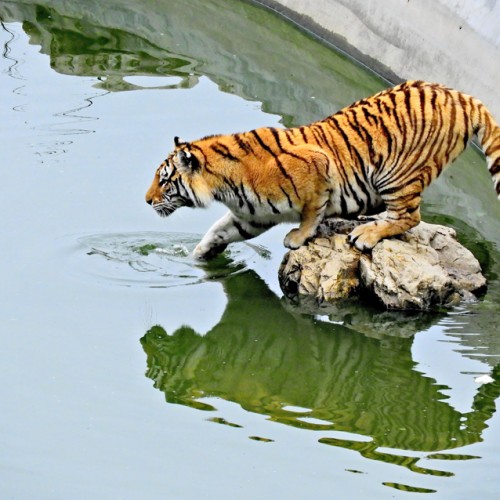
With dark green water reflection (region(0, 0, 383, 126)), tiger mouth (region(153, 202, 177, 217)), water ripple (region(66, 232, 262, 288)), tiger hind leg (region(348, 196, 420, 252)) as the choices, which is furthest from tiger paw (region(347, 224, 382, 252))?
dark green water reflection (region(0, 0, 383, 126))

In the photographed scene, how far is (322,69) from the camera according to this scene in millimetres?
11492

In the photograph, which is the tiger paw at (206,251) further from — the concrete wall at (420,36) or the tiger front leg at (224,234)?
the concrete wall at (420,36)

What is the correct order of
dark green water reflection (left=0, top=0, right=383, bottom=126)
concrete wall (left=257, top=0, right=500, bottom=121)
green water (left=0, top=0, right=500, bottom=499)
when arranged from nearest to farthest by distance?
1. green water (left=0, top=0, right=500, bottom=499)
2. concrete wall (left=257, top=0, right=500, bottom=121)
3. dark green water reflection (left=0, top=0, right=383, bottom=126)

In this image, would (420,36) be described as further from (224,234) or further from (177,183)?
(177,183)

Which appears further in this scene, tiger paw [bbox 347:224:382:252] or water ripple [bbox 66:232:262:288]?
water ripple [bbox 66:232:262:288]

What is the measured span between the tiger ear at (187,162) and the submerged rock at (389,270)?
31.3 inches

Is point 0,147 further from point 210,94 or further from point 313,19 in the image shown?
point 313,19

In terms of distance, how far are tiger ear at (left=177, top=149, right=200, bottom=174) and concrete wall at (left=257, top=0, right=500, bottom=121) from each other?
314cm

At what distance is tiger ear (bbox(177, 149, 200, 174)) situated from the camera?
7309mm

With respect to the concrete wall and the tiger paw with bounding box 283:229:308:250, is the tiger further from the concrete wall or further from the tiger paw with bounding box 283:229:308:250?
the concrete wall

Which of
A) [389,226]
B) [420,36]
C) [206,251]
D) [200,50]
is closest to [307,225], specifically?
[389,226]

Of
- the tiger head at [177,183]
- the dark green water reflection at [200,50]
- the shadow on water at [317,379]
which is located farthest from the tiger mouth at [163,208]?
the dark green water reflection at [200,50]

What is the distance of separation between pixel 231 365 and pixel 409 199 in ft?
4.83

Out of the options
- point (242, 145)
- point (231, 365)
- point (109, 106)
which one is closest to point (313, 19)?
point (109, 106)
